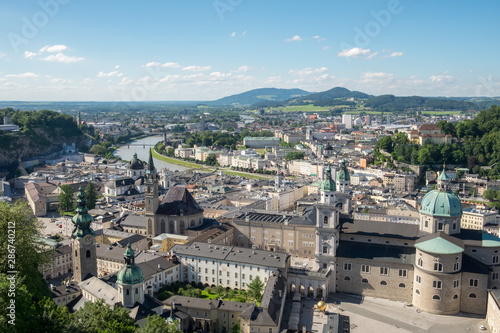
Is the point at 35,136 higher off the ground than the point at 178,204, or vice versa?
the point at 35,136

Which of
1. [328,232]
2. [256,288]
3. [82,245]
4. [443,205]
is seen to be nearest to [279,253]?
[328,232]

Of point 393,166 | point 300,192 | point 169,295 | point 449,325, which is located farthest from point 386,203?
point 169,295

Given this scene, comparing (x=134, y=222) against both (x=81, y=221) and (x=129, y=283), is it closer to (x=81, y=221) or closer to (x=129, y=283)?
(x=81, y=221)

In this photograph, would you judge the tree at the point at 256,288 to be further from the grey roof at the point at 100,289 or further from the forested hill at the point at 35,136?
the forested hill at the point at 35,136

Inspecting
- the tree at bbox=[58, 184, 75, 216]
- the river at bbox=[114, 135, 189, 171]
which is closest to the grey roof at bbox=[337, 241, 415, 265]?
the tree at bbox=[58, 184, 75, 216]

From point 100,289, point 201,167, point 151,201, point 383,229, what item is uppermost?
point 151,201

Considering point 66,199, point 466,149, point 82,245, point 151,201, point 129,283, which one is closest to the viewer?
point 129,283
